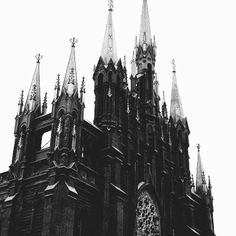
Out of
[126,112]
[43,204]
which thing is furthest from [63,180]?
[126,112]

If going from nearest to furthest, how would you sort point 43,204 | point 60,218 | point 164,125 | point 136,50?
point 60,218 → point 43,204 → point 164,125 → point 136,50

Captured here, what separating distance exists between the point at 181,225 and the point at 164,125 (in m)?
9.18

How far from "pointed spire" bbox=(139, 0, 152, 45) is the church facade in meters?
4.51

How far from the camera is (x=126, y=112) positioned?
40719 mm

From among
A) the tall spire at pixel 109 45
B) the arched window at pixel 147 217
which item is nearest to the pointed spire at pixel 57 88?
the tall spire at pixel 109 45

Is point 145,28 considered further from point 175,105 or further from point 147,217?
point 147,217

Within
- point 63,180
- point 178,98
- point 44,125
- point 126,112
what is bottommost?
point 63,180

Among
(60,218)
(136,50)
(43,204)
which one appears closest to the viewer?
(60,218)

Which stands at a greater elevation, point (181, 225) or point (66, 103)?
point (66, 103)

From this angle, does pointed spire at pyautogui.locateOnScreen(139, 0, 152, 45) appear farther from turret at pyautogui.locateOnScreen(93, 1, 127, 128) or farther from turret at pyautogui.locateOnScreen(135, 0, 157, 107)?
turret at pyautogui.locateOnScreen(93, 1, 127, 128)

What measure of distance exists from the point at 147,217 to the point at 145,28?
21.9 m

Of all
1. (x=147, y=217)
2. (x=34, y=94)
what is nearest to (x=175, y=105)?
(x=147, y=217)

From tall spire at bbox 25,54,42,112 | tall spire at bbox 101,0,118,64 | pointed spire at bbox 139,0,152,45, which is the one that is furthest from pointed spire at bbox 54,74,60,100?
pointed spire at bbox 139,0,152,45

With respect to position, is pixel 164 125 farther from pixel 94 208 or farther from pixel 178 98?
pixel 94 208
